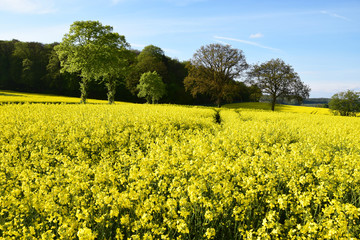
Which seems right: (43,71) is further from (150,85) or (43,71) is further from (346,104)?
(346,104)

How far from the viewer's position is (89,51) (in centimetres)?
3544

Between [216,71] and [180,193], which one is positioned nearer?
[180,193]

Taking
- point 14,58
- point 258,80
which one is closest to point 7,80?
point 14,58

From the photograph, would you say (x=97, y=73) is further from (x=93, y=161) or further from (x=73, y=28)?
(x=93, y=161)

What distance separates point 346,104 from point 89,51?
5406 centimetres

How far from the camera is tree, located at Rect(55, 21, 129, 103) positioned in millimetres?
34750

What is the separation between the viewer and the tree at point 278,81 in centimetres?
4628

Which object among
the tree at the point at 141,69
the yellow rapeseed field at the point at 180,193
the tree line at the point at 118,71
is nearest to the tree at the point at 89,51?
the tree line at the point at 118,71

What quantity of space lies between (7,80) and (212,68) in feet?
204

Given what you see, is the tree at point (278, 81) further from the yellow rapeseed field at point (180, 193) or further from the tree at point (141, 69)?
the yellow rapeseed field at point (180, 193)

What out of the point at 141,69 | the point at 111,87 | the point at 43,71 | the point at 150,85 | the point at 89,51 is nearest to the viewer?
the point at 89,51

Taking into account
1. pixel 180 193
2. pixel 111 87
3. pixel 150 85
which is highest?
pixel 150 85

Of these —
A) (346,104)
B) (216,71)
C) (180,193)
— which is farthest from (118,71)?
(346,104)

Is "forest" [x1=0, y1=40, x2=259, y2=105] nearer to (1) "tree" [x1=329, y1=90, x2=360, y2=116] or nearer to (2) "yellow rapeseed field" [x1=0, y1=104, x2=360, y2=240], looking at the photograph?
(1) "tree" [x1=329, y1=90, x2=360, y2=116]
